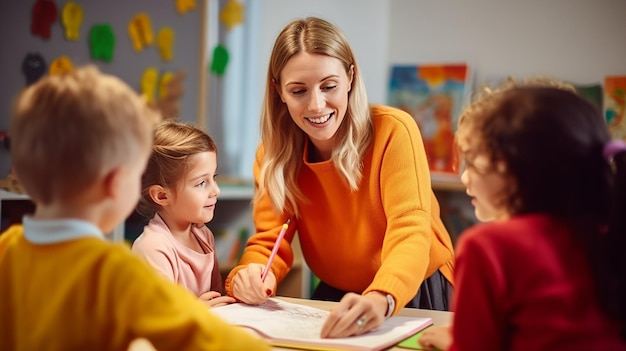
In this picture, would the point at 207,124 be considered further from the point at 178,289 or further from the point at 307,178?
the point at 178,289

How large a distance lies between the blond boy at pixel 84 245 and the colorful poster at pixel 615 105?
2.84m

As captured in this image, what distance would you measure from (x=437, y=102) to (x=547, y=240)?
2.89m

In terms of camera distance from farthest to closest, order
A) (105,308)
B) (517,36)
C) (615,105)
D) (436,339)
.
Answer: (517,36), (615,105), (436,339), (105,308)

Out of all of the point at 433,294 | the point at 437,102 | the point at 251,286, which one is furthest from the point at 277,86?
the point at 437,102

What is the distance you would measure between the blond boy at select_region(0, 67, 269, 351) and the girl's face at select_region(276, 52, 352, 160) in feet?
2.45

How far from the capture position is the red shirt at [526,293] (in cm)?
81

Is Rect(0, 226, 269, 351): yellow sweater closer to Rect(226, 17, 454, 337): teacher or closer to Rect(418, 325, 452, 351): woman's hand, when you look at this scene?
Rect(418, 325, 452, 351): woman's hand

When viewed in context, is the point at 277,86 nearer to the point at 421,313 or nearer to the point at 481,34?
the point at 421,313

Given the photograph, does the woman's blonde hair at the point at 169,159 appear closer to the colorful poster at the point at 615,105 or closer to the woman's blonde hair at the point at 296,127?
the woman's blonde hair at the point at 296,127

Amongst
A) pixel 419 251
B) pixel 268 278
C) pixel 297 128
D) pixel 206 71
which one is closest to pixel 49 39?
pixel 206 71

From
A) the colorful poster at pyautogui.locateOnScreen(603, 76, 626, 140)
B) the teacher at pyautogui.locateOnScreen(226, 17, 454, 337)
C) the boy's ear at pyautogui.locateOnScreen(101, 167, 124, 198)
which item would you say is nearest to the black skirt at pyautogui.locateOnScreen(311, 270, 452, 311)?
the teacher at pyautogui.locateOnScreen(226, 17, 454, 337)

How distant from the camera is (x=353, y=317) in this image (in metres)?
1.19

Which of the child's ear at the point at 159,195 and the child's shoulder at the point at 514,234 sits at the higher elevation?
the child's shoulder at the point at 514,234

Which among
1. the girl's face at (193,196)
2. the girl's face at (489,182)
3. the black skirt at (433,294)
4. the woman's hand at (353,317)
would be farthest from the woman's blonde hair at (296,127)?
the girl's face at (489,182)
